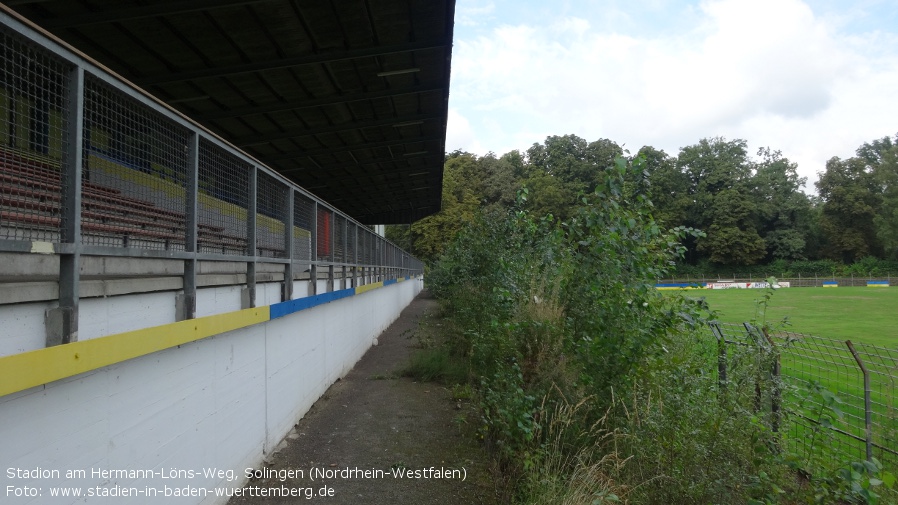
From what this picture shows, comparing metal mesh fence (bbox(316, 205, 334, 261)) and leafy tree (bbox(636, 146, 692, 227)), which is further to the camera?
leafy tree (bbox(636, 146, 692, 227))

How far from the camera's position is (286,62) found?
27.2 ft

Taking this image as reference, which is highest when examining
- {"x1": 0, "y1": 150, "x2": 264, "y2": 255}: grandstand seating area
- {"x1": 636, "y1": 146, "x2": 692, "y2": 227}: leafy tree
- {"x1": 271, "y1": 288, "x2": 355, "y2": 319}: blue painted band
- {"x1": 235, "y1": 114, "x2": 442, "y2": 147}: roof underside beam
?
{"x1": 636, "y1": 146, "x2": 692, "y2": 227}: leafy tree

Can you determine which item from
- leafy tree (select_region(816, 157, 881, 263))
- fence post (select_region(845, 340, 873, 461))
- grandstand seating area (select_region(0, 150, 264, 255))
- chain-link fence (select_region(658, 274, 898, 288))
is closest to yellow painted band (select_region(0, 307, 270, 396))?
grandstand seating area (select_region(0, 150, 264, 255))

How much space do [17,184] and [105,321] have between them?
0.76 metres

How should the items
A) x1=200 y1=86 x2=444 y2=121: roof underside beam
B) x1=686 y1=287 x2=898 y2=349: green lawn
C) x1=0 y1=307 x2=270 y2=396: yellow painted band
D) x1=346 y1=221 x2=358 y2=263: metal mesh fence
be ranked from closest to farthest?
x1=0 y1=307 x2=270 y2=396: yellow painted band < x1=346 y1=221 x2=358 y2=263: metal mesh fence < x1=200 y1=86 x2=444 y2=121: roof underside beam < x1=686 y1=287 x2=898 y2=349: green lawn

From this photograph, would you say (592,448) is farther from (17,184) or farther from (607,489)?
(17,184)

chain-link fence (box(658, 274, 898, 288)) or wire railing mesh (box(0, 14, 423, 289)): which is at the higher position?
wire railing mesh (box(0, 14, 423, 289))

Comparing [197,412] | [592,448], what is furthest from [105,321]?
[592,448]

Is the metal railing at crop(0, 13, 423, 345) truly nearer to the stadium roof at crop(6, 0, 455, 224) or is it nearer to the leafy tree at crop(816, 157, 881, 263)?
the stadium roof at crop(6, 0, 455, 224)

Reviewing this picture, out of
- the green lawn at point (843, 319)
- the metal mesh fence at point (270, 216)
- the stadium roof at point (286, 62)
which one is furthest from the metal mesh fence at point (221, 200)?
the green lawn at point (843, 319)

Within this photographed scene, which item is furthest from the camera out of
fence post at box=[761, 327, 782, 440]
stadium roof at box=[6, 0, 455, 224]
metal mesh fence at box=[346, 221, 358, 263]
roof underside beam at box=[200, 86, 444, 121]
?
roof underside beam at box=[200, 86, 444, 121]

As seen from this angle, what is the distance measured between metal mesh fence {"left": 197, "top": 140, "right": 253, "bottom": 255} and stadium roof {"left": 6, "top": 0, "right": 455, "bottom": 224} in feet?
9.27

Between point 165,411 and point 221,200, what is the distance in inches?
71.4

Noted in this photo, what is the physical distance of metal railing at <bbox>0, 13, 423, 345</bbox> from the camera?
232 cm
